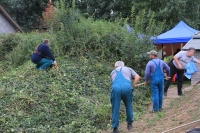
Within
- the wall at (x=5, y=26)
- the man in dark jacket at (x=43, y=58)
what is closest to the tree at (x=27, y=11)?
the wall at (x=5, y=26)

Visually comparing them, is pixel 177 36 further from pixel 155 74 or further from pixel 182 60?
pixel 155 74

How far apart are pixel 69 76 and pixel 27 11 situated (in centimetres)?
1471

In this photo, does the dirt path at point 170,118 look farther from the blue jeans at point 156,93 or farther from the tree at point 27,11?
the tree at point 27,11

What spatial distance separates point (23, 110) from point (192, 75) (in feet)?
24.9

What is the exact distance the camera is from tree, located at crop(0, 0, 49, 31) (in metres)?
22.5

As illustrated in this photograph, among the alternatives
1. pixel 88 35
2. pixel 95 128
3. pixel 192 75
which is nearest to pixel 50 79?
pixel 95 128

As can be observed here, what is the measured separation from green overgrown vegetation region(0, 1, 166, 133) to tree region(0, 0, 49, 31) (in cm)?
850

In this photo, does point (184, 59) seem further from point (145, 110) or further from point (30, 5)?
point (30, 5)

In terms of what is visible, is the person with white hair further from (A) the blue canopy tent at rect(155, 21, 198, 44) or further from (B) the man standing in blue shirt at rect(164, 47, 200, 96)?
(A) the blue canopy tent at rect(155, 21, 198, 44)

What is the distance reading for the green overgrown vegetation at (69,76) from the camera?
7.02 meters

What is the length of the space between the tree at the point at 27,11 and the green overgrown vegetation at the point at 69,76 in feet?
27.9

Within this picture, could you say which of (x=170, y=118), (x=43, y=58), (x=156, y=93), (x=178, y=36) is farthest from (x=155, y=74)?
(x=178, y=36)

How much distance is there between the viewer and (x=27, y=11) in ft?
74.7

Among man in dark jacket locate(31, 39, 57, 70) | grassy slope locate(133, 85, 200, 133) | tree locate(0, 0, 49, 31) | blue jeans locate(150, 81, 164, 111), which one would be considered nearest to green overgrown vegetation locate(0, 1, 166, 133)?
man in dark jacket locate(31, 39, 57, 70)
